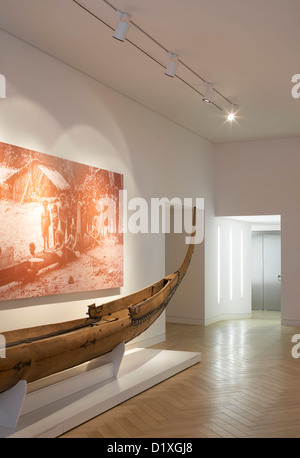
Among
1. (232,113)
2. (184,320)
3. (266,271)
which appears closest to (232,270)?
(184,320)

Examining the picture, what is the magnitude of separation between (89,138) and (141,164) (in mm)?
1350

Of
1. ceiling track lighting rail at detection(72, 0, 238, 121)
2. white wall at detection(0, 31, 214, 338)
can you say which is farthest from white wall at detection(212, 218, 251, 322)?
ceiling track lighting rail at detection(72, 0, 238, 121)

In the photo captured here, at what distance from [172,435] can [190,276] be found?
239 inches

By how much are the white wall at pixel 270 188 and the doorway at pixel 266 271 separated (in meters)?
3.26

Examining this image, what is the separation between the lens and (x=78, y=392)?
4.80 m

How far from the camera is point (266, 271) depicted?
13.3m

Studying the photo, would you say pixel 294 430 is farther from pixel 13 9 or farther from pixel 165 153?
pixel 165 153

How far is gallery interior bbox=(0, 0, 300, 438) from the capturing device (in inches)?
181

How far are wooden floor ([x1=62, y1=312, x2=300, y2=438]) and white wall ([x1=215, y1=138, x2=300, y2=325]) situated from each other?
2.15 m

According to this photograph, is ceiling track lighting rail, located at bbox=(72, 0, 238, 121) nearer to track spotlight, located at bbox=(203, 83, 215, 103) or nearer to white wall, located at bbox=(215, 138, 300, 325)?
track spotlight, located at bbox=(203, 83, 215, 103)

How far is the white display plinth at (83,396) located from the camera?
3.94m

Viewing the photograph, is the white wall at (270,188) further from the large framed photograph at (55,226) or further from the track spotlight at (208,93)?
the large framed photograph at (55,226)

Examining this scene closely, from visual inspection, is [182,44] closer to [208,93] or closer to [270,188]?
[208,93]
